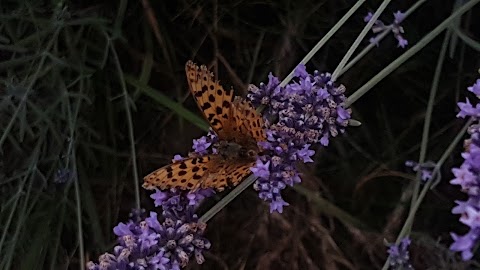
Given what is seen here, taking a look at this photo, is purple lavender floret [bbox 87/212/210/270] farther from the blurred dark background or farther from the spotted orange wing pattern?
the blurred dark background

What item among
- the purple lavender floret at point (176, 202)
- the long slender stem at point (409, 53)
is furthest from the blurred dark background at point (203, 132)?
the purple lavender floret at point (176, 202)

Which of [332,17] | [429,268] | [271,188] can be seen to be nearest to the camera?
[271,188]

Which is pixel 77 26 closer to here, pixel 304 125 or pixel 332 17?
pixel 332 17

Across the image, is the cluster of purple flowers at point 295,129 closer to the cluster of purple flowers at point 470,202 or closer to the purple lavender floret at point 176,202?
the purple lavender floret at point 176,202

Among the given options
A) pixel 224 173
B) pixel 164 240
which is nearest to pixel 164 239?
pixel 164 240

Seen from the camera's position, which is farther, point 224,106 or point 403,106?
point 403,106

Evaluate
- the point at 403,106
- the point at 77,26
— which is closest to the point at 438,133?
the point at 403,106

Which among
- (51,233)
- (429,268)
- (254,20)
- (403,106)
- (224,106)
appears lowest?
(429,268)
